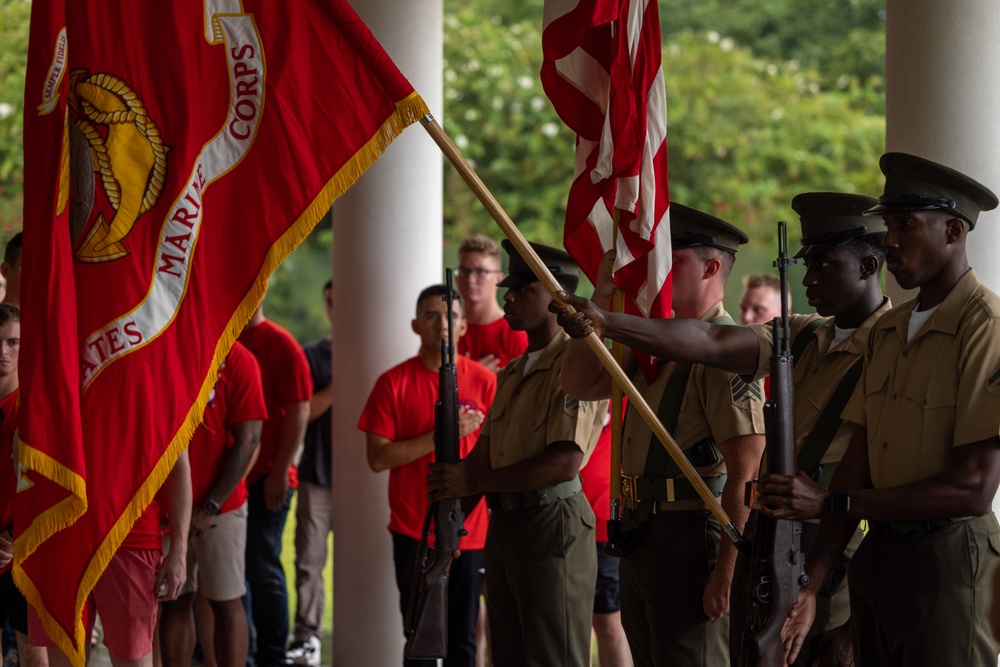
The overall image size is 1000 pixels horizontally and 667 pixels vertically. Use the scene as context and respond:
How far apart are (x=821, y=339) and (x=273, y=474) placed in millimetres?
3534

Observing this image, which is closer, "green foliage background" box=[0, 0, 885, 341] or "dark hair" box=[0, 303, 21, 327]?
"dark hair" box=[0, 303, 21, 327]

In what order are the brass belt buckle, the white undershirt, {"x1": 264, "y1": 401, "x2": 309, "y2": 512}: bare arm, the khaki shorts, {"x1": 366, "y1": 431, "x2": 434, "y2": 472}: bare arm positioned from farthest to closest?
{"x1": 264, "y1": 401, "x2": 309, "y2": 512}: bare arm, {"x1": 366, "y1": 431, "x2": 434, "y2": 472}: bare arm, the khaki shorts, the brass belt buckle, the white undershirt

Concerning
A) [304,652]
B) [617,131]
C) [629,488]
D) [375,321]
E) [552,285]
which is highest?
[617,131]

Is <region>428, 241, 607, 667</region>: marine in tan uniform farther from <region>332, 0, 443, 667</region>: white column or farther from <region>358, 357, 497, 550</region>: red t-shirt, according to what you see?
<region>332, 0, 443, 667</region>: white column

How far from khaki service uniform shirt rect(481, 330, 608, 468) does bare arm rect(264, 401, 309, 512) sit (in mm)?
1871

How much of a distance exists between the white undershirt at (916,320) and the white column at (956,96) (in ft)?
3.73

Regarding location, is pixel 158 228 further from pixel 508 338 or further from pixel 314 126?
pixel 508 338

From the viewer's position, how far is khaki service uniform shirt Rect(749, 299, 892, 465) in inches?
149

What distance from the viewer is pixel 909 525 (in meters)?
3.34

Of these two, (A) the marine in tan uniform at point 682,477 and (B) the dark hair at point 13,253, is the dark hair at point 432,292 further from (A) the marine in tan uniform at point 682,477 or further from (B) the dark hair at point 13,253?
(B) the dark hair at point 13,253

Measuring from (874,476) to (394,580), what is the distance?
351cm

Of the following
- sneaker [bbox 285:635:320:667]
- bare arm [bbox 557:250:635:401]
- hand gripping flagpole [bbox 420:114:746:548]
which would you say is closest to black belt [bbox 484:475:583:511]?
bare arm [bbox 557:250:635:401]

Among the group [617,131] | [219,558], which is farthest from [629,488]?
[219,558]

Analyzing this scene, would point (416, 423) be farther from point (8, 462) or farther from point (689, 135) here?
point (689, 135)
